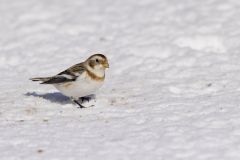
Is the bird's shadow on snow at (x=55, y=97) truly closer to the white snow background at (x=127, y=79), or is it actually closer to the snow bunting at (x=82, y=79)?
the white snow background at (x=127, y=79)

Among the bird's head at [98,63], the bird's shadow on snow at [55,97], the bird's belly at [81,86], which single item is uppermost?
the bird's head at [98,63]

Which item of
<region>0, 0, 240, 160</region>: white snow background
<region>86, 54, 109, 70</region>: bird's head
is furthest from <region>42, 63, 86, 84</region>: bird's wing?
<region>0, 0, 240, 160</region>: white snow background

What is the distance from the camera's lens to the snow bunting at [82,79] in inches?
312

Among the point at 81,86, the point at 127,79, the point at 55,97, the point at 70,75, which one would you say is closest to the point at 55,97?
the point at 55,97

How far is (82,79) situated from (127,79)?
1428mm

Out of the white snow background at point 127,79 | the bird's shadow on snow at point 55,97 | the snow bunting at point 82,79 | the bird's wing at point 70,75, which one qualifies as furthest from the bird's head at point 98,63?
the bird's shadow on snow at point 55,97

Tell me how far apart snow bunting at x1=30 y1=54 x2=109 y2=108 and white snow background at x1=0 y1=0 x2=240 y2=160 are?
0.22 m

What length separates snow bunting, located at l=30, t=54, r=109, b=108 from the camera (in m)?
7.93

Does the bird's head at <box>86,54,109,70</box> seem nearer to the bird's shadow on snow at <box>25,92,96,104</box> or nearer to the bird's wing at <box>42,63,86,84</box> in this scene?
the bird's wing at <box>42,63,86,84</box>

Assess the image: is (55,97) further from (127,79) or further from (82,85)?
(127,79)

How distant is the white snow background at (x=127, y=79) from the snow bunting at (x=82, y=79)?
22cm

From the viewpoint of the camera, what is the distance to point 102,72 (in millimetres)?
8070

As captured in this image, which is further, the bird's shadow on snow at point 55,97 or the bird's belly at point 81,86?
the bird's shadow on snow at point 55,97

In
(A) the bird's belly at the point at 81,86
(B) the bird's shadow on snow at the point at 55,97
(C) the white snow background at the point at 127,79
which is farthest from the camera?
(B) the bird's shadow on snow at the point at 55,97
